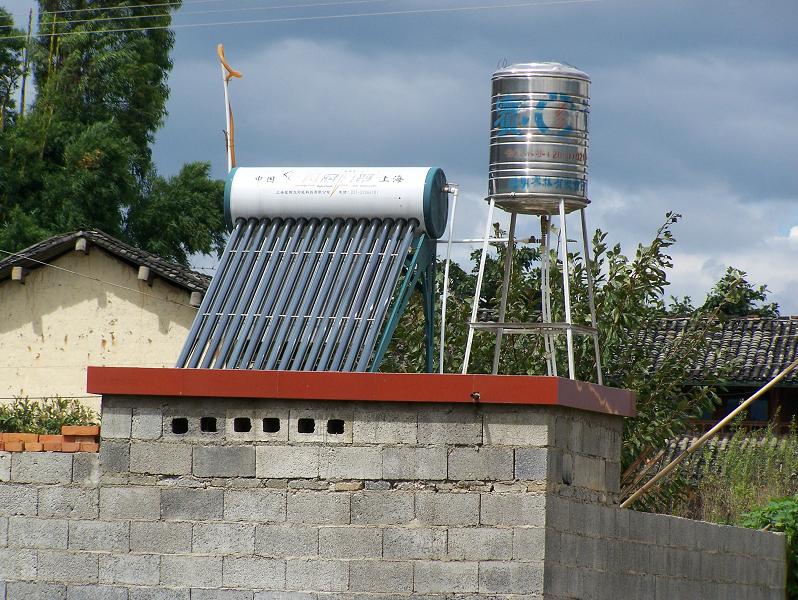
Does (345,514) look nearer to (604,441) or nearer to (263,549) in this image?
(263,549)

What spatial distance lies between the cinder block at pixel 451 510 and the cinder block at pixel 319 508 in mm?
542

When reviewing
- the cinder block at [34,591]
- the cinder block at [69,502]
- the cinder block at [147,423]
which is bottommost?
the cinder block at [34,591]

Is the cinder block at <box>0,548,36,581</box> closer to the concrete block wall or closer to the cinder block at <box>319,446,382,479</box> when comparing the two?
the concrete block wall

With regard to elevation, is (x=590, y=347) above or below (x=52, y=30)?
below

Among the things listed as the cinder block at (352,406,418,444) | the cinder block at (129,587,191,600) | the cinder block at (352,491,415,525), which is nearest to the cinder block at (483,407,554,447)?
the cinder block at (352,406,418,444)

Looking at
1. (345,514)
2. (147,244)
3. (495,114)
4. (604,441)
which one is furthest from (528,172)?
(147,244)

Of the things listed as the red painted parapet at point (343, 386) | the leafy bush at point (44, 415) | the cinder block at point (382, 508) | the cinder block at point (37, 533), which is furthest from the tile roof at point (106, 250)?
the cinder block at point (382, 508)

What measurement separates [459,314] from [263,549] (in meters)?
11.7

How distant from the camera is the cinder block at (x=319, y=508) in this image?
10.5 meters

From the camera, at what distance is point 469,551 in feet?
34.1

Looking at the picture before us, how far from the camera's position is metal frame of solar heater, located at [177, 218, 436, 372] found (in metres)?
12.4

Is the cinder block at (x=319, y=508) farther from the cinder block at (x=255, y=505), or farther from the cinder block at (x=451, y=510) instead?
the cinder block at (x=451, y=510)

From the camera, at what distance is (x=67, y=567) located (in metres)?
11.0

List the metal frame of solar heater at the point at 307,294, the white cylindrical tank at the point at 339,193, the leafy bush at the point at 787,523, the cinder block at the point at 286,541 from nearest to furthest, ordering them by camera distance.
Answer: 1. the cinder block at the point at 286,541
2. the metal frame of solar heater at the point at 307,294
3. the white cylindrical tank at the point at 339,193
4. the leafy bush at the point at 787,523
